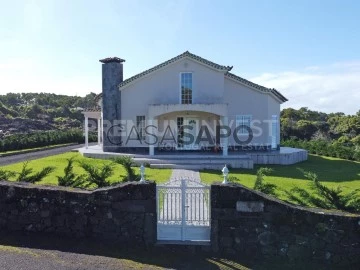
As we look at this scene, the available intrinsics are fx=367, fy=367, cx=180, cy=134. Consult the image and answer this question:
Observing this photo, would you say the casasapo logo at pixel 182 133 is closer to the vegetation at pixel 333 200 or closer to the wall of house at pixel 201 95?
the wall of house at pixel 201 95

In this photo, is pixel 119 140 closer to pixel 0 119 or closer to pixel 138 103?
pixel 138 103

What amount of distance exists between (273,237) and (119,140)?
19.5m

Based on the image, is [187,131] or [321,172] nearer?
[321,172]

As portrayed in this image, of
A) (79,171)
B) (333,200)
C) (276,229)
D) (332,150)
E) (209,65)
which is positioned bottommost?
(79,171)

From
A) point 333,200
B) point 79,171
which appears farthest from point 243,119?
point 333,200

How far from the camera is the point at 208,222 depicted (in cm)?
812

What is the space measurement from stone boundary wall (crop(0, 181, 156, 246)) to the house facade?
15.7 metres

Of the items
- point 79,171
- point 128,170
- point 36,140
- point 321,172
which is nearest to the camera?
point 128,170

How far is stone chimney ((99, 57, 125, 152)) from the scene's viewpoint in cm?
2572

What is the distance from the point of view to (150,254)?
753 cm

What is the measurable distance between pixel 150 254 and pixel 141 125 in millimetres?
18544

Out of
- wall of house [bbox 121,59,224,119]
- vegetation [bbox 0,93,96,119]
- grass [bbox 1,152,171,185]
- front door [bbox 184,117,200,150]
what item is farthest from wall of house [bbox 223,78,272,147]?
vegetation [bbox 0,93,96,119]

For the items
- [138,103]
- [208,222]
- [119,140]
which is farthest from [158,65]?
[208,222]

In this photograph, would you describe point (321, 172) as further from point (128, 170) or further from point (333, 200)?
point (128, 170)
